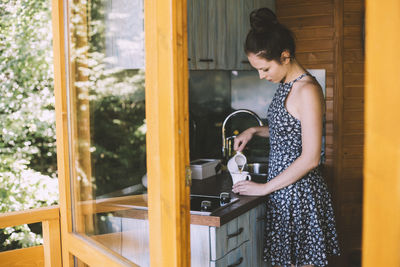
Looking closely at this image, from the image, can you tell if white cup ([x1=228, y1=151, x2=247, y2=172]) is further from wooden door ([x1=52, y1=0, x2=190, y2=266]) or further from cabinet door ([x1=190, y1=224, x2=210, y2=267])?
wooden door ([x1=52, y1=0, x2=190, y2=266])

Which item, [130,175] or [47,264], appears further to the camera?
[47,264]

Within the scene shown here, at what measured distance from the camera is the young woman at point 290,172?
1900 millimetres

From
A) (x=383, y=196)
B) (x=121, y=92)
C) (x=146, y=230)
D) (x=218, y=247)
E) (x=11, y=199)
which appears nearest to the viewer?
(x=383, y=196)

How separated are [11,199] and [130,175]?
348cm

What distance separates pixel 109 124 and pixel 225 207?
2.20 ft

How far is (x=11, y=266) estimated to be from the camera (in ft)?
6.09

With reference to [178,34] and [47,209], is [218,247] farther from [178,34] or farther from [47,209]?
[178,34]

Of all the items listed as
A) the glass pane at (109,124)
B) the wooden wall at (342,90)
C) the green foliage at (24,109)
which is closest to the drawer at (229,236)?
the glass pane at (109,124)

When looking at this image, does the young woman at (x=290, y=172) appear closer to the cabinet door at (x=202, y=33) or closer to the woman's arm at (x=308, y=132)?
the woman's arm at (x=308, y=132)

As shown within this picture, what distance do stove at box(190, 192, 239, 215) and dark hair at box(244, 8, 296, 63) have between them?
0.70m

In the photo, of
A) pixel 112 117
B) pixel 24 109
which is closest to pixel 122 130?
pixel 112 117

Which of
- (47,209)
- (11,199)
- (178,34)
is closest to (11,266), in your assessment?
(47,209)

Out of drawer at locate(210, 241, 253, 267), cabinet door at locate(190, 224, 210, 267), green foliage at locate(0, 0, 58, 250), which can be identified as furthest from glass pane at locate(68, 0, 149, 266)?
green foliage at locate(0, 0, 58, 250)

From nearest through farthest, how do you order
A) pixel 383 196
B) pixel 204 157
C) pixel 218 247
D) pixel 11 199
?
pixel 383 196 < pixel 218 247 < pixel 204 157 < pixel 11 199
